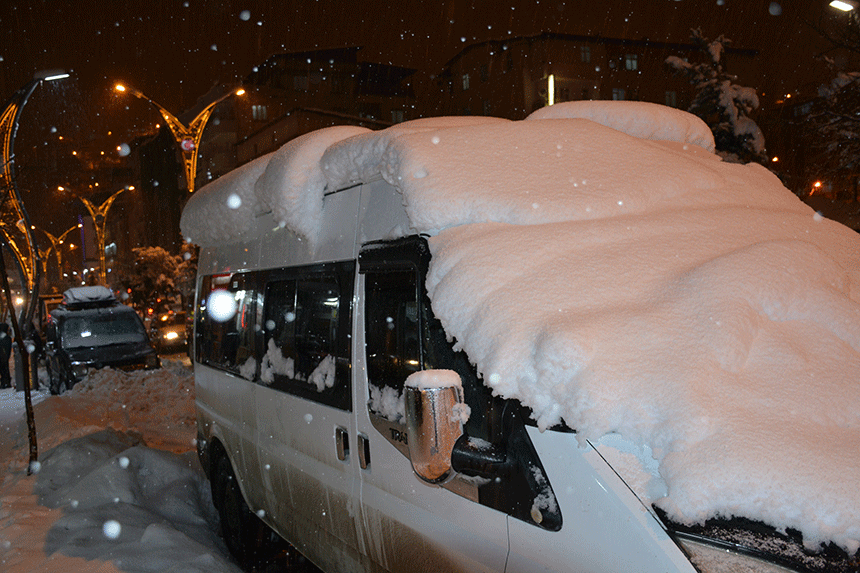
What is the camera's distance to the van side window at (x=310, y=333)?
310 centimetres

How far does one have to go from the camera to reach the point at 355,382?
2.95m

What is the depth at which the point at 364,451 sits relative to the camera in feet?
9.61

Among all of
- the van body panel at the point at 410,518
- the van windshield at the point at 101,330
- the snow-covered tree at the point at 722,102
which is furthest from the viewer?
the snow-covered tree at the point at 722,102

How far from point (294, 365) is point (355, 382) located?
87cm

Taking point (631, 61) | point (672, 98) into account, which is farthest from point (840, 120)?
point (672, 98)

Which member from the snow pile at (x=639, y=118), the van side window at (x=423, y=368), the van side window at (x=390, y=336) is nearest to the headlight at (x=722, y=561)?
the van side window at (x=423, y=368)

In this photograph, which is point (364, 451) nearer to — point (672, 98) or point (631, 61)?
point (631, 61)

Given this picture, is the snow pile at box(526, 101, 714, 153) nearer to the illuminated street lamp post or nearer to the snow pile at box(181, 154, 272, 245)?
the snow pile at box(181, 154, 272, 245)

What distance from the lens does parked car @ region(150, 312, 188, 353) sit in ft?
82.5

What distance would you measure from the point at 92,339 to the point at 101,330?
0.30 meters

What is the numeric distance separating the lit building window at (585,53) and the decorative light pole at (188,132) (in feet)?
114

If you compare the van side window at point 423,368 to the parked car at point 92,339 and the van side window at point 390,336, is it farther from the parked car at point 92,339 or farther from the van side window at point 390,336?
the parked car at point 92,339

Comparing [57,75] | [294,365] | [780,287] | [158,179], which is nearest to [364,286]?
[294,365]

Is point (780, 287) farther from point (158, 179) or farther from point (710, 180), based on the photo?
point (158, 179)
